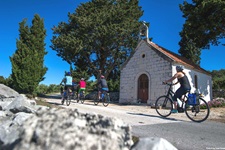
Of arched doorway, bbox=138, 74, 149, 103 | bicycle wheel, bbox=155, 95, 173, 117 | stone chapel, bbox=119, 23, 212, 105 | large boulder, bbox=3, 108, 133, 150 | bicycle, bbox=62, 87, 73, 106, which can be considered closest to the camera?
large boulder, bbox=3, 108, 133, 150

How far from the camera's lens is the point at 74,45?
2250 cm

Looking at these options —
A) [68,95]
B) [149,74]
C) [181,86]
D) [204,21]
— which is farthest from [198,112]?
[204,21]

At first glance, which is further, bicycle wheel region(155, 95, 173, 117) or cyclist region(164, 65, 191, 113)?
bicycle wheel region(155, 95, 173, 117)

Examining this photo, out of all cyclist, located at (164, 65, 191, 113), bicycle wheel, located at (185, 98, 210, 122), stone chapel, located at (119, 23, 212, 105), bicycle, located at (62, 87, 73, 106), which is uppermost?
stone chapel, located at (119, 23, 212, 105)

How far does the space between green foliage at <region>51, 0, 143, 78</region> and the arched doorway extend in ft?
27.0

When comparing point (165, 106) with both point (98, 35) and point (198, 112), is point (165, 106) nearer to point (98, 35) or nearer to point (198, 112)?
point (198, 112)

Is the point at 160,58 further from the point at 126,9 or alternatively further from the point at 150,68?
the point at 126,9

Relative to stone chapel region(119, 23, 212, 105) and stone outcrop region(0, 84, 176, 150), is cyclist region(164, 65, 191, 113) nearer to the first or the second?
stone outcrop region(0, 84, 176, 150)

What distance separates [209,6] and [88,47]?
14449 mm

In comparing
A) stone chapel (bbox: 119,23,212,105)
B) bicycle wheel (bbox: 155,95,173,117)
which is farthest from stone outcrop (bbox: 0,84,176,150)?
stone chapel (bbox: 119,23,212,105)

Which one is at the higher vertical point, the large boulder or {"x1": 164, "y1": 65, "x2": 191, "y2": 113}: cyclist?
{"x1": 164, "y1": 65, "x2": 191, "y2": 113}: cyclist

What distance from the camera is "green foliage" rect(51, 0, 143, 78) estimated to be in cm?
2322

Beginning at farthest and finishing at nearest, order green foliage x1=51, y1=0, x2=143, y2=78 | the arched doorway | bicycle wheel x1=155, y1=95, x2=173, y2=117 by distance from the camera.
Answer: green foliage x1=51, y1=0, x2=143, y2=78 < the arched doorway < bicycle wheel x1=155, y1=95, x2=173, y2=117

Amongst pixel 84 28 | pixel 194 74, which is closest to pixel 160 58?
Answer: pixel 194 74
